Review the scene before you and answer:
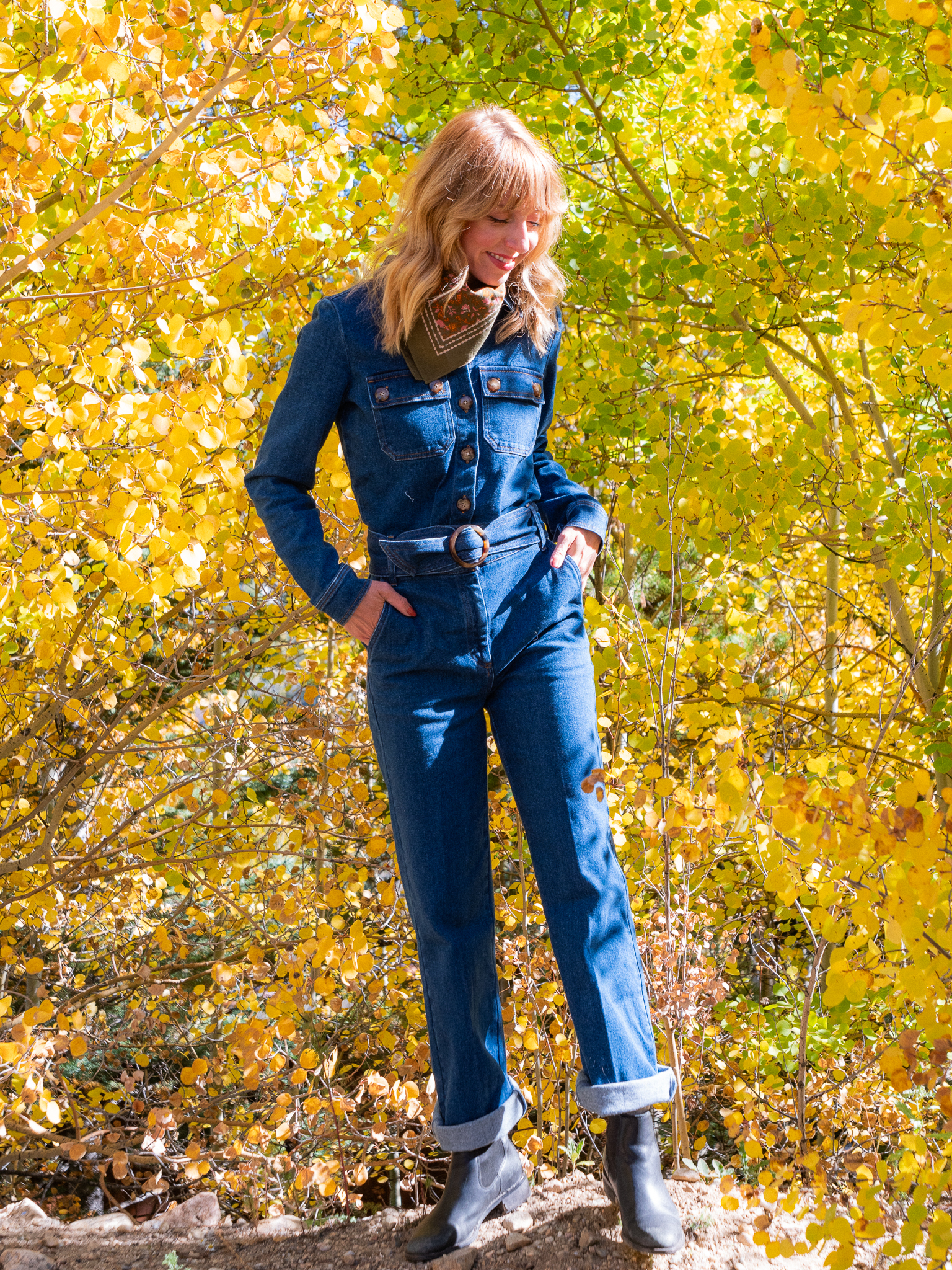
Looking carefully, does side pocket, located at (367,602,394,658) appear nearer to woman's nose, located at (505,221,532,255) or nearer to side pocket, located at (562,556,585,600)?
side pocket, located at (562,556,585,600)

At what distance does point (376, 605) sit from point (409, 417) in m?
0.33

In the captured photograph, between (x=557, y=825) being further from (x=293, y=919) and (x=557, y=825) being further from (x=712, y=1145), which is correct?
(x=712, y=1145)

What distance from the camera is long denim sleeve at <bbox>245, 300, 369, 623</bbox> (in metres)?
1.75

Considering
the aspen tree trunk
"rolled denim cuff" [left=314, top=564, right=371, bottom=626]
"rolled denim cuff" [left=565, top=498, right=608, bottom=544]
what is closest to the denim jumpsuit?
"rolled denim cuff" [left=314, top=564, right=371, bottom=626]

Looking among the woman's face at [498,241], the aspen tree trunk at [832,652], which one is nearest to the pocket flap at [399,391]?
the woman's face at [498,241]

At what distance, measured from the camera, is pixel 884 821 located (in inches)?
48.0

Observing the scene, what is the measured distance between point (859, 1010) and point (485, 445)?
264 cm

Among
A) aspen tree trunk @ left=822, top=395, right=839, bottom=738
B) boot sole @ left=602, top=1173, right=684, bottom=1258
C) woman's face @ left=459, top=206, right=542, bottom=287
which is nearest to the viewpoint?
boot sole @ left=602, top=1173, right=684, bottom=1258

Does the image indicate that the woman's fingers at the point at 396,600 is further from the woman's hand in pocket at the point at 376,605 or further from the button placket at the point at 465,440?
the button placket at the point at 465,440

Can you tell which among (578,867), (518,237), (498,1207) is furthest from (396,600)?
(498,1207)

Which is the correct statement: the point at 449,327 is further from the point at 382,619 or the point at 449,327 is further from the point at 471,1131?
the point at 471,1131

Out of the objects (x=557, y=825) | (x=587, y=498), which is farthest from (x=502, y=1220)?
(x=587, y=498)

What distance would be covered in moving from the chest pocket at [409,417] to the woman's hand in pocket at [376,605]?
9.1 inches

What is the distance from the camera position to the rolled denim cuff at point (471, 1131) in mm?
1692
